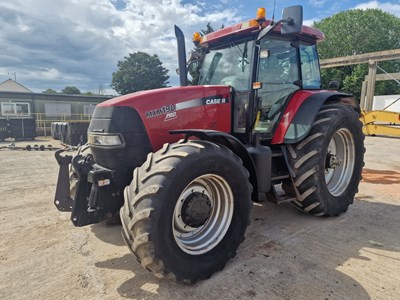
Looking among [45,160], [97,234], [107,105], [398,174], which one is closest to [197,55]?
[107,105]

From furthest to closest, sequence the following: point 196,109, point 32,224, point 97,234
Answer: point 32,224 → point 97,234 → point 196,109

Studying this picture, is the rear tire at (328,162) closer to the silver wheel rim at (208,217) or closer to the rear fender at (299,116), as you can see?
the rear fender at (299,116)

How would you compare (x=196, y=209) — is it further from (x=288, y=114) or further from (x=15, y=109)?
(x=15, y=109)

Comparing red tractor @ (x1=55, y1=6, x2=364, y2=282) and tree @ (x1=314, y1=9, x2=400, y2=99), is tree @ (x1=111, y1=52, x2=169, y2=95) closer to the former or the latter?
tree @ (x1=314, y1=9, x2=400, y2=99)

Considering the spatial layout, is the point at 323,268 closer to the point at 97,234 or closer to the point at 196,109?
the point at 196,109

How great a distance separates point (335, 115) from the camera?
4039mm

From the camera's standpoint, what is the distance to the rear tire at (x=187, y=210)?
2.37 metres

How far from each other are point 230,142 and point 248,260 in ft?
3.95

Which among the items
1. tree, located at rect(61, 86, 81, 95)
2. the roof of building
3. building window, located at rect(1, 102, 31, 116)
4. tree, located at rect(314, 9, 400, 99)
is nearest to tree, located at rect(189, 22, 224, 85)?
building window, located at rect(1, 102, 31, 116)

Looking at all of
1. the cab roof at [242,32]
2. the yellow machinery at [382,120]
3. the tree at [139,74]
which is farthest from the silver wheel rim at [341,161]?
the tree at [139,74]

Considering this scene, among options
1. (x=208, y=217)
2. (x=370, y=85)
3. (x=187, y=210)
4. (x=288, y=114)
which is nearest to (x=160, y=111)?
(x=187, y=210)


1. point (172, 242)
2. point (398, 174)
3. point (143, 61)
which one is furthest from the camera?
point (143, 61)

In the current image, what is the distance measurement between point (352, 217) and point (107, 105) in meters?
3.58

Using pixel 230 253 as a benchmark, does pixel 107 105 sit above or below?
above
